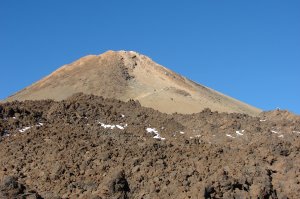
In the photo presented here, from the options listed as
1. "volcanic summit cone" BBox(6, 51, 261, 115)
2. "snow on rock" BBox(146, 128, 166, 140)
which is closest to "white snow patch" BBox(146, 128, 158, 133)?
"snow on rock" BBox(146, 128, 166, 140)

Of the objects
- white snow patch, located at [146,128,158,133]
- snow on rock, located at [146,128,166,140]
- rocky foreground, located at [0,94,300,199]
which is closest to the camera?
rocky foreground, located at [0,94,300,199]

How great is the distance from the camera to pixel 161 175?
614 inches

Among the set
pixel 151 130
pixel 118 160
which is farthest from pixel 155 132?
pixel 118 160

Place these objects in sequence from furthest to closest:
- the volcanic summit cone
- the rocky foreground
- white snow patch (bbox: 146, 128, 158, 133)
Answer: the volcanic summit cone → white snow patch (bbox: 146, 128, 158, 133) → the rocky foreground

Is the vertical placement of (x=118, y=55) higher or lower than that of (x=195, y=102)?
higher

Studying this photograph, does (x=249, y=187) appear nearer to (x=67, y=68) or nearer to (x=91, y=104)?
(x=91, y=104)

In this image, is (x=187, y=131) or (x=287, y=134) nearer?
Result: (x=187, y=131)

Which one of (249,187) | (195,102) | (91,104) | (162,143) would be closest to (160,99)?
(195,102)

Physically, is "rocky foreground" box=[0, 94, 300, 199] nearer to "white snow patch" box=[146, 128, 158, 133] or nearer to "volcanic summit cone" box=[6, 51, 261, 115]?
"white snow patch" box=[146, 128, 158, 133]

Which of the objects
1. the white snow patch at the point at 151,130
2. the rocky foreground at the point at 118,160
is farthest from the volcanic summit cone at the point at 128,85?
the rocky foreground at the point at 118,160

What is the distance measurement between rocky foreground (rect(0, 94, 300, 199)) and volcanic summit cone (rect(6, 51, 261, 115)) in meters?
20.0

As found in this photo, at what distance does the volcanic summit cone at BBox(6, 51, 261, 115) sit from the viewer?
45.8m

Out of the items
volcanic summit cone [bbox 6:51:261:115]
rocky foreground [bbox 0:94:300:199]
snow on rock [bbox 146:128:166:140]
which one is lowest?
rocky foreground [bbox 0:94:300:199]

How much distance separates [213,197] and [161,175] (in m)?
1.79
